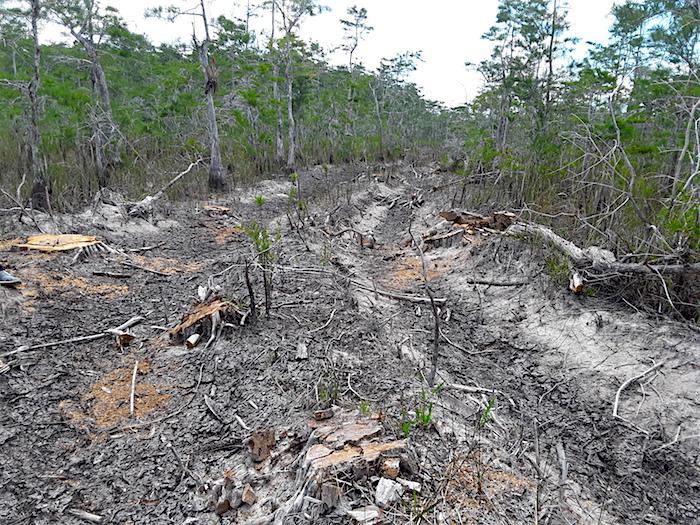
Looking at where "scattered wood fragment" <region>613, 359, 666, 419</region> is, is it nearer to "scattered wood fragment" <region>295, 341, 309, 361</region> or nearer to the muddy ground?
the muddy ground

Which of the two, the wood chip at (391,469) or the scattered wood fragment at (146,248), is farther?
the scattered wood fragment at (146,248)

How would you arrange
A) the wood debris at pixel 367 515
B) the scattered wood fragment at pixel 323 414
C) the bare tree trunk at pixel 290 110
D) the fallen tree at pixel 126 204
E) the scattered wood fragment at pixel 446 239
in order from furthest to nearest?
the bare tree trunk at pixel 290 110, the fallen tree at pixel 126 204, the scattered wood fragment at pixel 446 239, the scattered wood fragment at pixel 323 414, the wood debris at pixel 367 515

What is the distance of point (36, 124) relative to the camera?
6633mm

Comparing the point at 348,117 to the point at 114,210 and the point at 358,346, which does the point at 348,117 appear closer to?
the point at 114,210

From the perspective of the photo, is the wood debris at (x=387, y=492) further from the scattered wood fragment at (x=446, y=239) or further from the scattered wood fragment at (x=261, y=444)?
the scattered wood fragment at (x=446, y=239)

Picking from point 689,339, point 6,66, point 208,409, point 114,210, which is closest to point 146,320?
point 208,409

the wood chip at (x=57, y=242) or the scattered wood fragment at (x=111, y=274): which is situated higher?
the wood chip at (x=57, y=242)

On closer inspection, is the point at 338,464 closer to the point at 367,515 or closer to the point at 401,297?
the point at 367,515

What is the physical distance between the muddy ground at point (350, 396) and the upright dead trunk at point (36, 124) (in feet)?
6.79

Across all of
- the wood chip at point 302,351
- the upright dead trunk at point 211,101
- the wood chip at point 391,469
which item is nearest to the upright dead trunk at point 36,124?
the upright dead trunk at point 211,101

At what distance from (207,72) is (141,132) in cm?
481

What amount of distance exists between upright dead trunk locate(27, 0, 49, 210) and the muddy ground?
207cm

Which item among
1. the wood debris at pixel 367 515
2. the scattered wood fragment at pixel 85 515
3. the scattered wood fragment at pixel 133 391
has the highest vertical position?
the wood debris at pixel 367 515

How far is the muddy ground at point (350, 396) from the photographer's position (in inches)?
87.0
